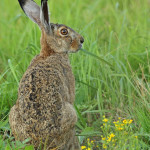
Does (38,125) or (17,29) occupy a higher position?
(17,29)

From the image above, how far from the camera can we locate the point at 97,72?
22.3ft

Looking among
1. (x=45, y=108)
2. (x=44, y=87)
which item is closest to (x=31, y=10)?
(x=44, y=87)

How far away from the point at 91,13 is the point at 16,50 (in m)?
2.48

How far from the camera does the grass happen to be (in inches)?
233

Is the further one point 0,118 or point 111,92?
point 111,92

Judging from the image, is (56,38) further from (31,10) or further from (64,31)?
(31,10)

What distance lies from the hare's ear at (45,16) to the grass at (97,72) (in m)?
0.68

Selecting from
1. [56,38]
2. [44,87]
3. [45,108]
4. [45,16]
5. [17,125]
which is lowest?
[17,125]

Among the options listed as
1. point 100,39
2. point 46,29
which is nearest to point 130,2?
point 100,39

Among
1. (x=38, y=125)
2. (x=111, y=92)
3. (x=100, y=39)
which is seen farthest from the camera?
(x=100, y=39)

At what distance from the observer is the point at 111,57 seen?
6.89 meters

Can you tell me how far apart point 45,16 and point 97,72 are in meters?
1.38

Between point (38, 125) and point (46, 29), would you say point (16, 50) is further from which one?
point (38, 125)

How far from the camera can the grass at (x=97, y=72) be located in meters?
5.93
